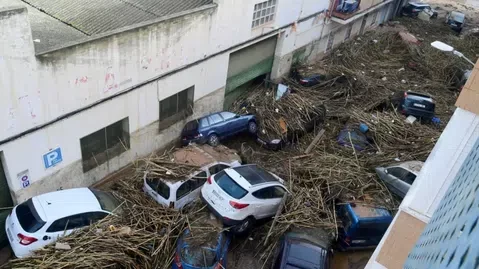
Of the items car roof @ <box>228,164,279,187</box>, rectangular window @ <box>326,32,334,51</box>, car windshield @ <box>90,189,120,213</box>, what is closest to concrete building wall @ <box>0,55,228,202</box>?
car windshield @ <box>90,189,120,213</box>

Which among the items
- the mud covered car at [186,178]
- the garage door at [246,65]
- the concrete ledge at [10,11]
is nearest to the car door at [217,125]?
the mud covered car at [186,178]

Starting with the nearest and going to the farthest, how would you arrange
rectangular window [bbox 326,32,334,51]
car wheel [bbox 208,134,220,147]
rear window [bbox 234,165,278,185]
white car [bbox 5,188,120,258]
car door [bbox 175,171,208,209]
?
1. white car [bbox 5,188,120,258]
2. car door [bbox 175,171,208,209]
3. rear window [bbox 234,165,278,185]
4. car wheel [bbox 208,134,220,147]
5. rectangular window [bbox 326,32,334,51]

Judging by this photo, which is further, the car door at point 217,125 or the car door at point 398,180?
the car door at point 217,125

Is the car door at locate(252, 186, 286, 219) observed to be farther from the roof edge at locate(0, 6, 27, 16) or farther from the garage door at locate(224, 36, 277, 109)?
the roof edge at locate(0, 6, 27, 16)

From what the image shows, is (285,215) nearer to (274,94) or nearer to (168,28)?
(168,28)

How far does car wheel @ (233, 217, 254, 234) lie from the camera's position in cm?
1148

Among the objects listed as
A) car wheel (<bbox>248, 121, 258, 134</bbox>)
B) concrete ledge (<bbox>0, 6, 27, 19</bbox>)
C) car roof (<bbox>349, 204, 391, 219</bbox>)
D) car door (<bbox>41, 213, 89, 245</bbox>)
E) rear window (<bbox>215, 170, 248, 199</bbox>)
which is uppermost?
concrete ledge (<bbox>0, 6, 27, 19</bbox>)

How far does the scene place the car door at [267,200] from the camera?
38.6 feet

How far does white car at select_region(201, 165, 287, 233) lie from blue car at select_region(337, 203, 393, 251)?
6.45 ft

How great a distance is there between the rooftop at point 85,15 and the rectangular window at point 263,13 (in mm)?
2157

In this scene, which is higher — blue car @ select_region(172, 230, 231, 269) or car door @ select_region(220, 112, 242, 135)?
blue car @ select_region(172, 230, 231, 269)

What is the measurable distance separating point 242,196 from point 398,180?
539 cm

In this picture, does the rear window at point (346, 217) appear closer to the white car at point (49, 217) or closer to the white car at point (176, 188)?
the white car at point (176, 188)

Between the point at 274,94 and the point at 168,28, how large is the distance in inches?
265
